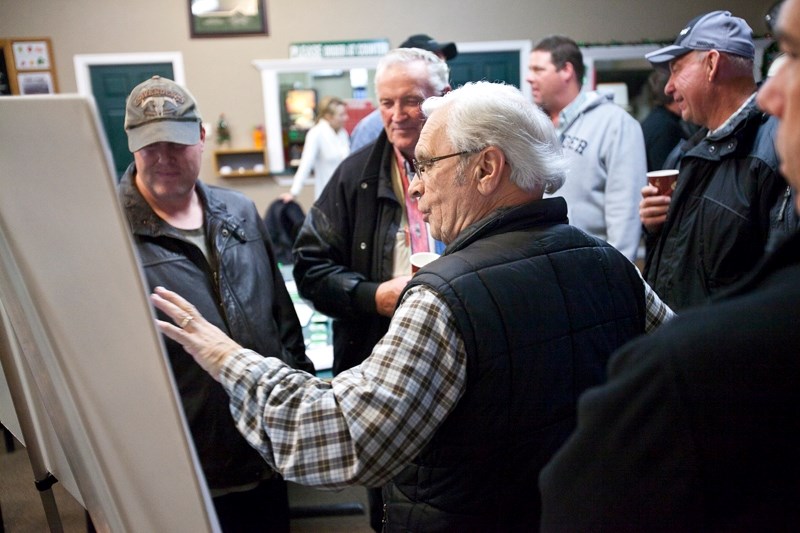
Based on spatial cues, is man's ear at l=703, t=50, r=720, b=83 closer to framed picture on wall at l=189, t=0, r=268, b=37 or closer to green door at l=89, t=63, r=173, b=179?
framed picture on wall at l=189, t=0, r=268, b=37

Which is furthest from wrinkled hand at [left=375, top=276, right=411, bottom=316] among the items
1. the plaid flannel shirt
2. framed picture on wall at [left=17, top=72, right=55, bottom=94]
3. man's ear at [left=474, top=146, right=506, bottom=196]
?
framed picture on wall at [left=17, top=72, right=55, bottom=94]

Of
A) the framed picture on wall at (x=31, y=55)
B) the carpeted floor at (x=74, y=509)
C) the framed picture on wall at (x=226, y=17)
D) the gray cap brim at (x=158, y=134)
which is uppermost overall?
the framed picture on wall at (x=226, y=17)

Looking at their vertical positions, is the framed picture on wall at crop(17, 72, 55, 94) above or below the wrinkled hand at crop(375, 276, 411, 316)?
above

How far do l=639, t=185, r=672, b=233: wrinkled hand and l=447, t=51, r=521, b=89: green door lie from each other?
5114 mm

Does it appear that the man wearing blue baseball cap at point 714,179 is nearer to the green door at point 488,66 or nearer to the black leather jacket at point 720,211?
the black leather jacket at point 720,211

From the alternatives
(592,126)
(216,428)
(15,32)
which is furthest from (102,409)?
(15,32)

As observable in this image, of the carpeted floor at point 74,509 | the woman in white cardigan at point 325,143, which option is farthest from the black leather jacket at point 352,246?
the woman in white cardigan at point 325,143

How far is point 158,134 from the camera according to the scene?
4.98 ft

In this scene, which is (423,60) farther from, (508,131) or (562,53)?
(562,53)

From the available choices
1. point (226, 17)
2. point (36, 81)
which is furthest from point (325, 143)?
point (36, 81)

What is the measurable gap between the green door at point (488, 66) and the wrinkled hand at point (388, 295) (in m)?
5.52

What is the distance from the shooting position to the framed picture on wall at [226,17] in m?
6.53

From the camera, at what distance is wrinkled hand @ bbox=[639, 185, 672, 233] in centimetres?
199

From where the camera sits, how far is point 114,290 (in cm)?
71
